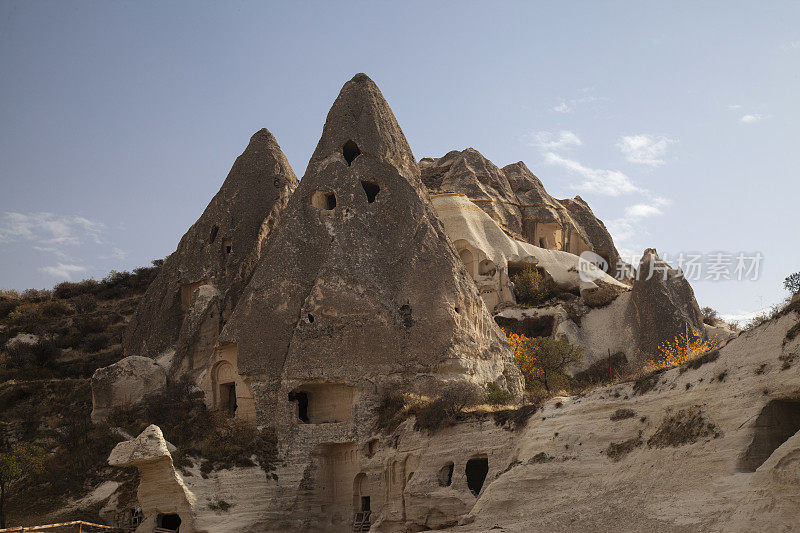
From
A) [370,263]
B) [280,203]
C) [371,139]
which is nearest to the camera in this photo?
[370,263]

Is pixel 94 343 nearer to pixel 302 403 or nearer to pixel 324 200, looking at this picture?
pixel 324 200

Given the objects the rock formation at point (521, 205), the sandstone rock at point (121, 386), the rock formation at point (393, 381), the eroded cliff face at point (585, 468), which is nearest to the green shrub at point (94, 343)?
the rock formation at point (393, 381)

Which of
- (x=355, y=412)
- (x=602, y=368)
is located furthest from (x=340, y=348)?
(x=602, y=368)

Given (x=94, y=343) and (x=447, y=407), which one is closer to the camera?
(x=447, y=407)

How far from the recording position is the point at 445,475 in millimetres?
21156

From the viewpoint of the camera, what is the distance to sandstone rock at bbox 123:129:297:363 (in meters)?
31.5

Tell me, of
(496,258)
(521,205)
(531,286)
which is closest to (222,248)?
(496,258)

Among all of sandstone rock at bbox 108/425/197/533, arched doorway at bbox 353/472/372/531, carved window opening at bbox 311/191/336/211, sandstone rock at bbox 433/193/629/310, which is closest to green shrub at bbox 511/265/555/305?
sandstone rock at bbox 433/193/629/310

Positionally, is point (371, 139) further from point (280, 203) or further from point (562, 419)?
point (562, 419)

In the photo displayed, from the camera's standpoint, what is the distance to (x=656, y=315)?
3612cm

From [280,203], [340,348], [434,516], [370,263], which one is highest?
[280,203]

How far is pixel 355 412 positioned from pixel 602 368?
1564 cm

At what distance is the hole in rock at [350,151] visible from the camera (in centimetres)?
3106

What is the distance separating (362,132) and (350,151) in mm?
877
